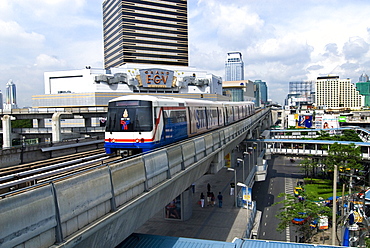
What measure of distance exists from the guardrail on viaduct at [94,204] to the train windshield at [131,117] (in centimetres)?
297

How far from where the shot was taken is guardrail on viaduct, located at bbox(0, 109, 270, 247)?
5555mm

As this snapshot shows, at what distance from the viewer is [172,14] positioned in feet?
352

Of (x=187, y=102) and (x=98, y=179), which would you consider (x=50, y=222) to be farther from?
(x=187, y=102)

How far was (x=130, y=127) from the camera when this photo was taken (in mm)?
15055

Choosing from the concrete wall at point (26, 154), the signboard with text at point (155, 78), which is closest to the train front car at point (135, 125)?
the concrete wall at point (26, 154)

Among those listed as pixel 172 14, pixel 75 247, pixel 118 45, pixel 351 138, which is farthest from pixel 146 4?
pixel 75 247

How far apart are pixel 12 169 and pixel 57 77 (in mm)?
70244

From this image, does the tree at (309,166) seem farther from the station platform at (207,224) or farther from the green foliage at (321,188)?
the station platform at (207,224)

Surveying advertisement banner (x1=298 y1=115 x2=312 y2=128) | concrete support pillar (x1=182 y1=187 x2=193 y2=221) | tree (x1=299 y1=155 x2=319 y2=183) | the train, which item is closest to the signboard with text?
advertisement banner (x1=298 y1=115 x2=312 y2=128)

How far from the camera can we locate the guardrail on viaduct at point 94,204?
219 inches

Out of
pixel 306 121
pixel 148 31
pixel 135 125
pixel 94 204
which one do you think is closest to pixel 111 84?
pixel 148 31

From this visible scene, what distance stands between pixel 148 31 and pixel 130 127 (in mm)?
93340

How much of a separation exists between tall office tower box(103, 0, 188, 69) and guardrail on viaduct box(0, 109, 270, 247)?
91.8 metres

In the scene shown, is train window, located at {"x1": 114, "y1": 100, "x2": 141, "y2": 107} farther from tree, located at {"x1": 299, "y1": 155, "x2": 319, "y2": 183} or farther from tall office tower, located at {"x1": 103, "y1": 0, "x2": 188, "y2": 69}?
tall office tower, located at {"x1": 103, "y1": 0, "x2": 188, "y2": 69}
